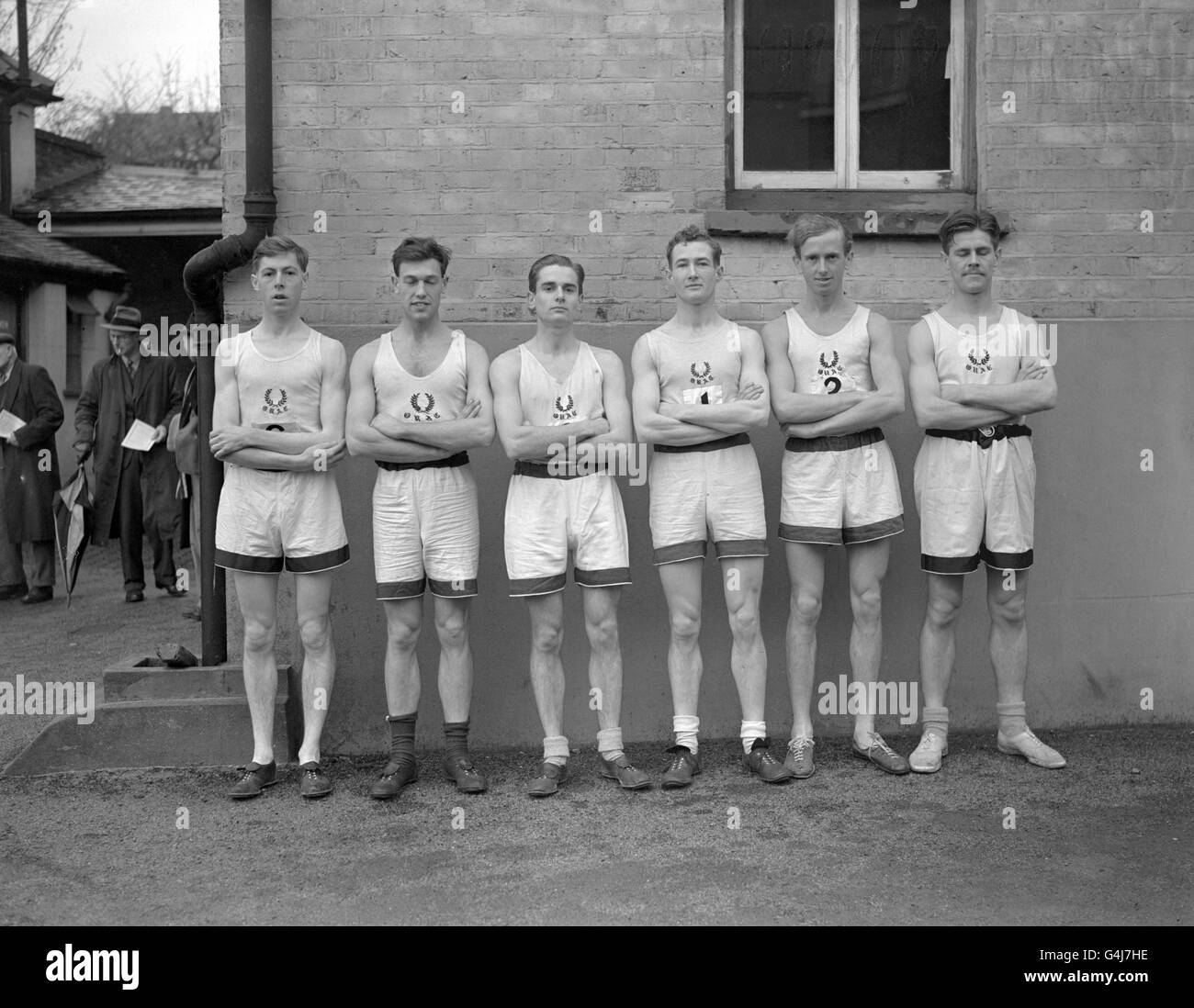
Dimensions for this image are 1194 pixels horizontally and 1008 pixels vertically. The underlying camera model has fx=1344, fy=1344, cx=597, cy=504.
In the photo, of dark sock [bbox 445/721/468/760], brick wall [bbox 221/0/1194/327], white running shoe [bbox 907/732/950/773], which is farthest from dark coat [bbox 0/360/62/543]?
white running shoe [bbox 907/732/950/773]

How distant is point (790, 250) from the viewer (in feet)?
20.9

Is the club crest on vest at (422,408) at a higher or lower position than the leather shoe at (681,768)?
higher

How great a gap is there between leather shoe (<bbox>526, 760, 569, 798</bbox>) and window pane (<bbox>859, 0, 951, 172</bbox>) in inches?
131

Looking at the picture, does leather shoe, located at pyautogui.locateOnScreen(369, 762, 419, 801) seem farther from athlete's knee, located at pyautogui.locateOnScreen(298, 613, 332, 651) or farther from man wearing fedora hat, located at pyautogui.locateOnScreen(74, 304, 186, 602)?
man wearing fedora hat, located at pyautogui.locateOnScreen(74, 304, 186, 602)

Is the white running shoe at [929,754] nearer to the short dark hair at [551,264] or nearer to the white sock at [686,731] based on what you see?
the white sock at [686,731]

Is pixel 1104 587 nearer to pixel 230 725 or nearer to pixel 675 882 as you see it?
pixel 675 882

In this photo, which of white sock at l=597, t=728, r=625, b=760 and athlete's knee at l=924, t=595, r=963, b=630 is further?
athlete's knee at l=924, t=595, r=963, b=630

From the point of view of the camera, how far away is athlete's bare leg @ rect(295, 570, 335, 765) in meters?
5.73

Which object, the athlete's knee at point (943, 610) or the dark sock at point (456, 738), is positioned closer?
the dark sock at point (456, 738)

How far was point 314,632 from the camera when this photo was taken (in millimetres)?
5770

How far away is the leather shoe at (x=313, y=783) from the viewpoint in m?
5.58

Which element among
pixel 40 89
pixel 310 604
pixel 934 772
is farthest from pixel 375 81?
pixel 40 89

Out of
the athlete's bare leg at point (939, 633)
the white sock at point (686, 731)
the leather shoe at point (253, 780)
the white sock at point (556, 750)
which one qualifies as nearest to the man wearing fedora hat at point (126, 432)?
the leather shoe at point (253, 780)

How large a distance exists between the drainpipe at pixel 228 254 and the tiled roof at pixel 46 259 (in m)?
11.5
